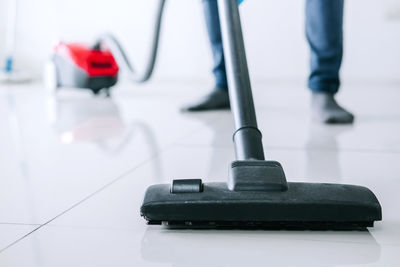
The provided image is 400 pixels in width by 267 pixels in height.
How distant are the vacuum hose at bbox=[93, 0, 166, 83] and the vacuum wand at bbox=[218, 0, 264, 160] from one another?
0.86 m

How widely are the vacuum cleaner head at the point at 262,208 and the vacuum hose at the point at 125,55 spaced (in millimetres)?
1136

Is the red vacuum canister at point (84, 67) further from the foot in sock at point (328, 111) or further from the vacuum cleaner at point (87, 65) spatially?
the foot in sock at point (328, 111)

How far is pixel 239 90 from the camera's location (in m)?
0.72

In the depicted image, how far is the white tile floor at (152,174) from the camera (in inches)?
20.9

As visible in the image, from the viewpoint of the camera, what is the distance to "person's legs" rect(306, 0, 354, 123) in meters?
1.47

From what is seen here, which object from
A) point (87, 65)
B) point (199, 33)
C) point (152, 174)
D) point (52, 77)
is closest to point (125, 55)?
point (87, 65)

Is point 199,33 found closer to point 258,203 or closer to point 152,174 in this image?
point 152,174

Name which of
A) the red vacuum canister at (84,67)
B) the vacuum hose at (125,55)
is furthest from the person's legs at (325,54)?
the red vacuum canister at (84,67)

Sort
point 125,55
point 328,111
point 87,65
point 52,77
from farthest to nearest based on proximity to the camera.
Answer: point 52,77 < point 87,65 < point 125,55 < point 328,111

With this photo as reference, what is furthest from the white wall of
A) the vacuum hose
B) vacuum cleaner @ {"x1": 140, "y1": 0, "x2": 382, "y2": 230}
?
vacuum cleaner @ {"x1": 140, "y1": 0, "x2": 382, "y2": 230}

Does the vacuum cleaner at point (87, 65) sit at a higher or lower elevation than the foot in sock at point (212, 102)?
higher

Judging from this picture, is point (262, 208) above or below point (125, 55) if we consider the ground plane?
below

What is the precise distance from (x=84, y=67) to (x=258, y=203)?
185cm

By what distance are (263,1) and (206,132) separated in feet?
5.77
